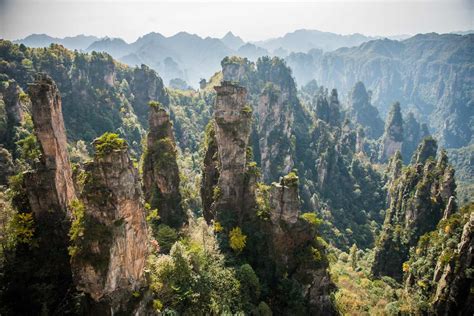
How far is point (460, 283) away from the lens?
35031 millimetres

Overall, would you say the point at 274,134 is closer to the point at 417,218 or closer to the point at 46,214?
the point at 417,218

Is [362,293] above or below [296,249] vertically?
below

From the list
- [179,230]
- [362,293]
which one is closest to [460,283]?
[362,293]

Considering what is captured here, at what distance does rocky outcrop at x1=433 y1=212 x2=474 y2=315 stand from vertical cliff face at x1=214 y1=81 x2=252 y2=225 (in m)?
22.6

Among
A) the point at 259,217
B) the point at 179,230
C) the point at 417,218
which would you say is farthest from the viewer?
the point at 417,218

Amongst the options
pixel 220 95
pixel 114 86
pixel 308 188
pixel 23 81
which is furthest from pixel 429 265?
pixel 114 86

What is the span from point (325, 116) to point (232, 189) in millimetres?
104362

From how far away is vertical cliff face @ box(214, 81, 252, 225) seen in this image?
4028cm

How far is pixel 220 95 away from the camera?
133 feet

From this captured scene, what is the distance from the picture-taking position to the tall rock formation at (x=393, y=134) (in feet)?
516

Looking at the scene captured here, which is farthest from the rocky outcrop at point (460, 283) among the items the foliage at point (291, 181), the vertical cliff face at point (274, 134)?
the vertical cliff face at point (274, 134)

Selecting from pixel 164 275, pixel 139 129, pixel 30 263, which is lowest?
pixel 164 275

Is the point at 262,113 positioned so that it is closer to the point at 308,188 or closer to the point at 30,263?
the point at 308,188

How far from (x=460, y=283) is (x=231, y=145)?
2698 cm
